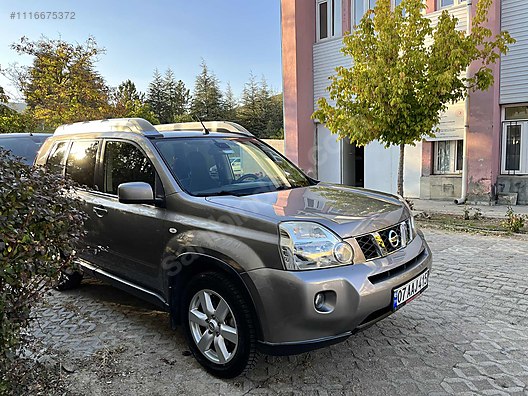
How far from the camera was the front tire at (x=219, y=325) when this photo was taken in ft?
8.73

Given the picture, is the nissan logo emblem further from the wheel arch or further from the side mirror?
the side mirror

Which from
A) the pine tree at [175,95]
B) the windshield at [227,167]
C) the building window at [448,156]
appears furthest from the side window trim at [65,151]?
the pine tree at [175,95]

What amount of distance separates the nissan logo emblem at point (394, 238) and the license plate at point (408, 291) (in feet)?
0.91

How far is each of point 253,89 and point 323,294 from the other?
32830 millimetres

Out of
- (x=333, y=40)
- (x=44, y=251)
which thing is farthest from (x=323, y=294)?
(x=333, y=40)

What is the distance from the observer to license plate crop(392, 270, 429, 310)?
2.74 m

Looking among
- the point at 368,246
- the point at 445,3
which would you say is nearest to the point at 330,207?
the point at 368,246

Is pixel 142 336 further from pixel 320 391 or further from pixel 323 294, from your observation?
pixel 323 294

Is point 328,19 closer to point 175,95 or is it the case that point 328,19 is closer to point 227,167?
point 227,167

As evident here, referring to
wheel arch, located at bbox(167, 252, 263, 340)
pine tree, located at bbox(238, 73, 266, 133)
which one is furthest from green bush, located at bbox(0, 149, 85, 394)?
pine tree, located at bbox(238, 73, 266, 133)

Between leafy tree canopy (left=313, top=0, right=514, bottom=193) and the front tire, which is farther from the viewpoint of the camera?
leafy tree canopy (left=313, top=0, right=514, bottom=193)

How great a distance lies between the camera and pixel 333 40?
1284cm

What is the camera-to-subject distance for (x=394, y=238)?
2947 mm

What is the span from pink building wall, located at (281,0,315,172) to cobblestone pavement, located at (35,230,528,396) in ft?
30.8
